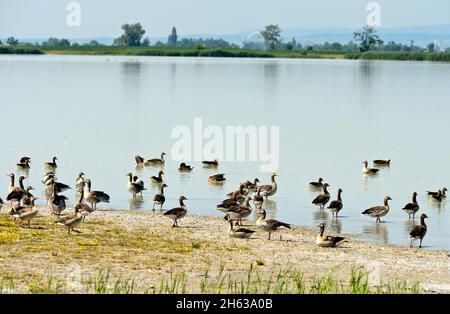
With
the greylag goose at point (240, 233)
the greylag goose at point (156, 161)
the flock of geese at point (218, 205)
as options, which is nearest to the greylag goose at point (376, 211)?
the flock of geese at point (218, 205)

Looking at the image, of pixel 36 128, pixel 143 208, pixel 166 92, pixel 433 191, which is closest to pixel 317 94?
pixel 166 92

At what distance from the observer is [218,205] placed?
25078 millimetres

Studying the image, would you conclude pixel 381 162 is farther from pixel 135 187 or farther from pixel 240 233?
pixel 240 233

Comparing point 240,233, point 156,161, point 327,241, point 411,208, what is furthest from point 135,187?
point 327,241

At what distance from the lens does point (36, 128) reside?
4647 centimetres

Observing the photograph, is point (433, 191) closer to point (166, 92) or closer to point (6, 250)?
point (6, 250)

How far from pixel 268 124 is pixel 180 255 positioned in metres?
32.4

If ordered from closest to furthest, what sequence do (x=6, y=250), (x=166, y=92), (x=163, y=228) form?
(x=6, y=250) < (x=163, y=228) < (x=166, y=92)

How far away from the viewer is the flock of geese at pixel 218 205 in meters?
21.3

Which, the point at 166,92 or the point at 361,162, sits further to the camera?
the point at 166,92

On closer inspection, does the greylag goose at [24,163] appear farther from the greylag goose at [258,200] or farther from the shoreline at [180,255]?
the greylag goose at [258,200]

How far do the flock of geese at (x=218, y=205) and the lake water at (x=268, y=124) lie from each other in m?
0.40
